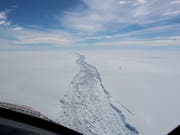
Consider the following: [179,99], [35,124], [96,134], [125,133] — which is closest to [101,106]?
[125,133]

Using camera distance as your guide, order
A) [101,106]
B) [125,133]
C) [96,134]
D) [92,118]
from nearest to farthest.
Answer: [96,134]
[125,133]
[92,118]
[101,106]

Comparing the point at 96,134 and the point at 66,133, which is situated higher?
the point at 66,133

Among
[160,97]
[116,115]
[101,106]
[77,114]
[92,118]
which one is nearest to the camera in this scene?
[77,114]

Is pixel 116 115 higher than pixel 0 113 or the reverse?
the reverse

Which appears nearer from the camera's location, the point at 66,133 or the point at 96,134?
the point at 66,133

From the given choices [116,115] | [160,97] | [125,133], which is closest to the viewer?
[125,133]

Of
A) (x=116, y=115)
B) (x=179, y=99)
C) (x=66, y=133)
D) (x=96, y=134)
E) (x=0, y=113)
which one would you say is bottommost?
(x=179, y=99)

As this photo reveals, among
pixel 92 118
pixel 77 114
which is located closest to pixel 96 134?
pixel 77 114

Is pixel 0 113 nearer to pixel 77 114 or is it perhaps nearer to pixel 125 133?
pixel 125 133

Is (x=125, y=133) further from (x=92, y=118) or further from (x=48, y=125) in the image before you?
(x=48, y=125)
